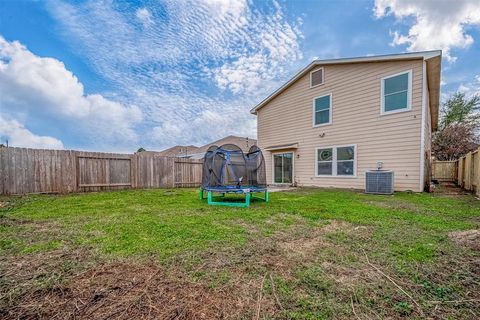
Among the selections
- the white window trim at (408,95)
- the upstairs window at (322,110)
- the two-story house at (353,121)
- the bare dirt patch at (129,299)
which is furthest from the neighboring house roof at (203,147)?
the bare dirt patch at (129,299)

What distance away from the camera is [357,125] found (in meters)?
9.17

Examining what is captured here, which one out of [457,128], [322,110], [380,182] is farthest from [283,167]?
[457,128]

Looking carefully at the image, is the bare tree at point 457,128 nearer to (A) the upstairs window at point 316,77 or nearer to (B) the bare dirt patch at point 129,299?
(A) the upstairs window at point 316,77

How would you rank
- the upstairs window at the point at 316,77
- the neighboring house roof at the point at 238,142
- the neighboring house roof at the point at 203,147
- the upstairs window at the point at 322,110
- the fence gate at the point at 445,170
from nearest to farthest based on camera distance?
1. the upstairs window at the point at 322,110
2. the upstairs window at the point at 316,77
3. the fence gate at the point at 445,170
4. the neighboring house roof at the point at 203,147
5. the neighboring house roof at the point at 238,142

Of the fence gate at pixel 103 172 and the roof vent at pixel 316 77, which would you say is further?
the roof vent at pixel 316 77

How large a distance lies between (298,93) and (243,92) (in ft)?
15.8

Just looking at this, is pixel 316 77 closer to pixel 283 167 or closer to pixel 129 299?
pixel 283 167

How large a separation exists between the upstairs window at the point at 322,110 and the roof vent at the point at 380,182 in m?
3.39

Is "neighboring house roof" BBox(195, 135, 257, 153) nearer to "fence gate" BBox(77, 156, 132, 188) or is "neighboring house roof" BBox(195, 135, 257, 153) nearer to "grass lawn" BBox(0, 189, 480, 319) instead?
"fence gate" BBox(77, 156, 132, 188)

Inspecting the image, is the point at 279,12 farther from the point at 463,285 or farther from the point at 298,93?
the point at 463,285

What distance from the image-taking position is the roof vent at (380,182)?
749 cm

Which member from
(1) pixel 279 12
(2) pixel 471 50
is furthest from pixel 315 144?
(2) pixel 471 50

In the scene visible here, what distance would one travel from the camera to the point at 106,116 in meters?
11.4

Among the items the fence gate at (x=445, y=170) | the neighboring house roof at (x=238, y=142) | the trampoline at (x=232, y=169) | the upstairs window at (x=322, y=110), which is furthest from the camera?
the neighboring house roof at (x=238, y=142)
